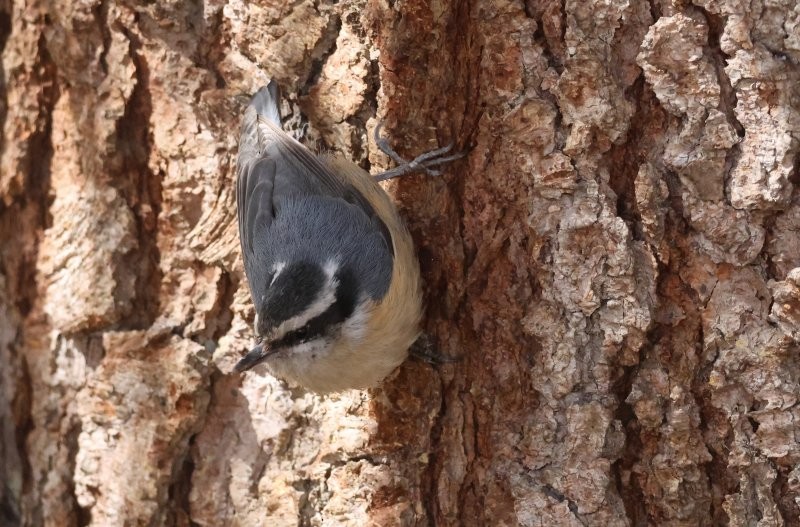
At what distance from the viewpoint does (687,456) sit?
6.66 feet

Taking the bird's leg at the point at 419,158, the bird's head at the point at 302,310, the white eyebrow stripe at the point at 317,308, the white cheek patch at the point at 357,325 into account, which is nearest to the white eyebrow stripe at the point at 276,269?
the bird's head at the point at 302,310

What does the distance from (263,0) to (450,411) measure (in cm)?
120

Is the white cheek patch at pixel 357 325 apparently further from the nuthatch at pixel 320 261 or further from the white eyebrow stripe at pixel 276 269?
the white eyebrow stripe at pixel 276 269

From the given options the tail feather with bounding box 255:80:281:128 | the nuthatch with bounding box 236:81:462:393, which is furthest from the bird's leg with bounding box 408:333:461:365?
the tail feather with bounding box 255:80:281:128

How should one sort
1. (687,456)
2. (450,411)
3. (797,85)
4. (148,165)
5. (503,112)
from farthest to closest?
(148,165) < (450,411) < (503,112) < (687,456) < (797,85)

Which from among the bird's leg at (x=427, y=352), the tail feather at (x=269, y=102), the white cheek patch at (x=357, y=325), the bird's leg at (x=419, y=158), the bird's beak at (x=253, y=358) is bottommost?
the bird's leg at (x=427, y=352)

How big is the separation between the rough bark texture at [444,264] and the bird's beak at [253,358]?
11.9 inches

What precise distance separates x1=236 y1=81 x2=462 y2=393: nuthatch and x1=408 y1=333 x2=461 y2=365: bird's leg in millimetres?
25

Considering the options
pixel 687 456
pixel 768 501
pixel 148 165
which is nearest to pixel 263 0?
pixel 148 165

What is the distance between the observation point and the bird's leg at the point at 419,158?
2.29m

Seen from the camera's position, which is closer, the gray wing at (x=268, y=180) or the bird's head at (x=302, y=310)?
the bird's head at (x=302, y=310)

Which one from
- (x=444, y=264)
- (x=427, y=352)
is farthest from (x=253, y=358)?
(x=444, y=264)

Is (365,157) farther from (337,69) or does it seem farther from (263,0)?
(263,0)

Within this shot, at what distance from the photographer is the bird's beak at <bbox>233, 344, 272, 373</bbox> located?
227cm
